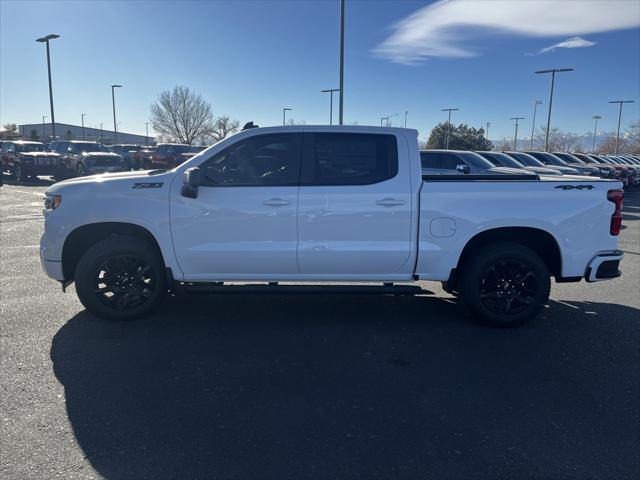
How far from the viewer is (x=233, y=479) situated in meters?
2.74

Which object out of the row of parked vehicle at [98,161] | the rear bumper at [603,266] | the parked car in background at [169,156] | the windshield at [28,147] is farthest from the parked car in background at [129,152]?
the rear bumper at [603,266]

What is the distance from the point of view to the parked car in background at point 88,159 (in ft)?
69.4

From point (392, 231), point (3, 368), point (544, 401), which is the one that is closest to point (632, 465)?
point (544, 401)

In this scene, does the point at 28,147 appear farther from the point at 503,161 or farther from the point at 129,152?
the point at 503,161

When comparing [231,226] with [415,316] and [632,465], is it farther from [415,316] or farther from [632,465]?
[632,465]

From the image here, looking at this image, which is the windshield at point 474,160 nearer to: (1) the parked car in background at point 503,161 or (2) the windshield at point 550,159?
(1) the parked car in background at point 503,161

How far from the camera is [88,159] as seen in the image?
68.8ft

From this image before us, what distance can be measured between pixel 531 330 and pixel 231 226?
3.21 meters

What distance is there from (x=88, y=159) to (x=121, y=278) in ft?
59.3

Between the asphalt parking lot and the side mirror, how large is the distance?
1.34 metres

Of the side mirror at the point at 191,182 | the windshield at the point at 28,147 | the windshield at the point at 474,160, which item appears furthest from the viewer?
the windshield at the point at 28,147

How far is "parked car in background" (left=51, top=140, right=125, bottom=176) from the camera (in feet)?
69.4

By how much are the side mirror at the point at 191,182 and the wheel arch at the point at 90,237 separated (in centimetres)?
60

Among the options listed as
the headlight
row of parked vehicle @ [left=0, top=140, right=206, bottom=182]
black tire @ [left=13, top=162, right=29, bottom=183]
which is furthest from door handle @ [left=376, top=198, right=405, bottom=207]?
black tire @ [left=13, top=162, right=29, bottom=183]
